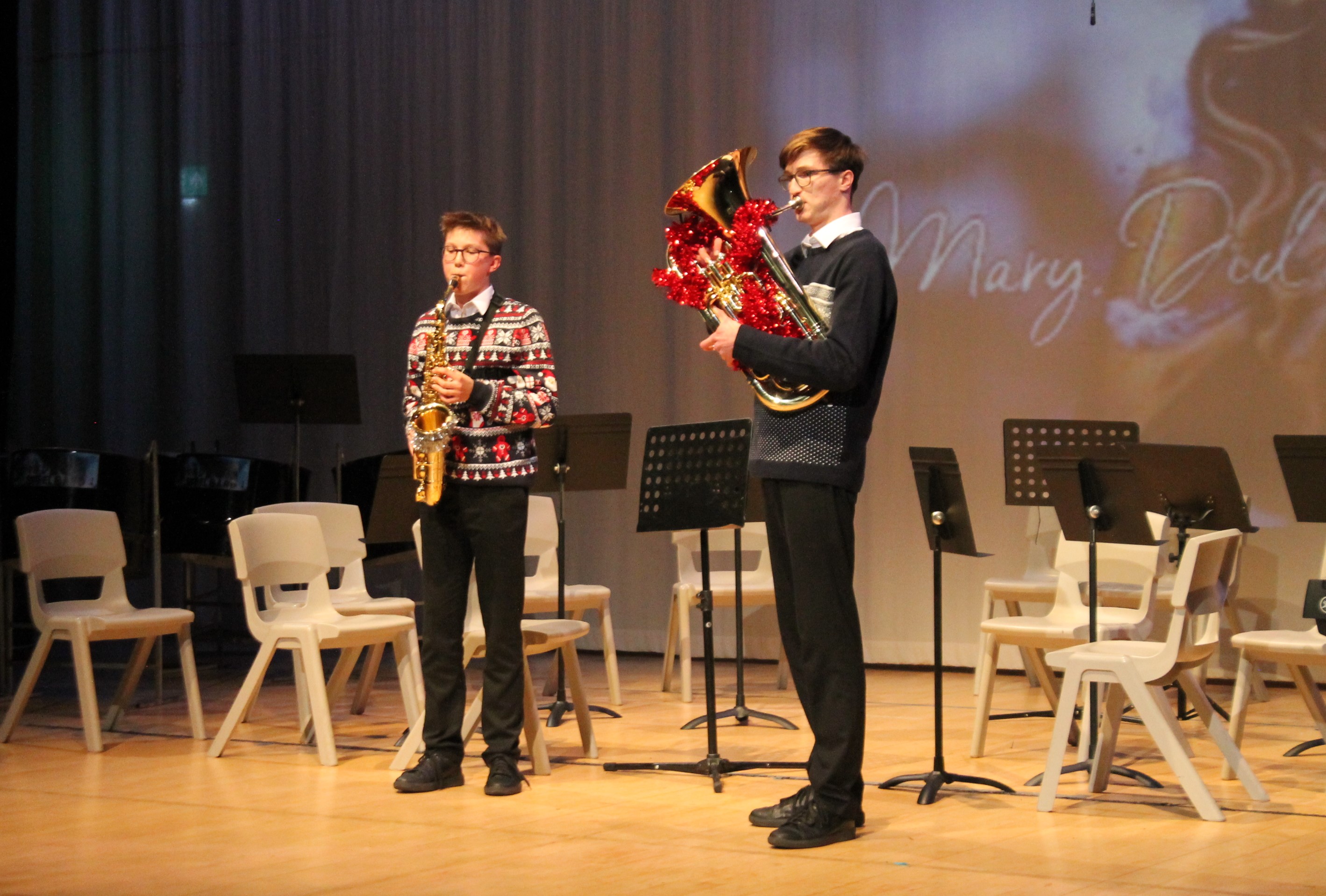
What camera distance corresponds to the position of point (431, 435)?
437 centimetres

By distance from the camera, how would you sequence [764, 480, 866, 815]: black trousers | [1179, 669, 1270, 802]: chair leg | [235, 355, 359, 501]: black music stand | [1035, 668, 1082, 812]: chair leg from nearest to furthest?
[764, 480, 866, 815]: black trousers
[1035, 668, 1082, 812]: chair leg
[1179, 669, 1270, 802]: chair leg
[235, 355, 359, 501]: black music stand

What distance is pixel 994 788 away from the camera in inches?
183

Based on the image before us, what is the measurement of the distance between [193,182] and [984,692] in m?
6.28

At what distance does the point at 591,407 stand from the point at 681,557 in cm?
177

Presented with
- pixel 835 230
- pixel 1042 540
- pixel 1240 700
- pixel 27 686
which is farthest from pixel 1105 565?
pixel 27 686

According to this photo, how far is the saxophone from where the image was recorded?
4.38 m

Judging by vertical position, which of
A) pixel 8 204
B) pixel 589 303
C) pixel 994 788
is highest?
pixel 8 204

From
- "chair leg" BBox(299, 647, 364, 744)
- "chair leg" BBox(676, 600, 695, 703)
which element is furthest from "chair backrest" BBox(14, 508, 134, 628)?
"chair leg" BBox(676, 600, 695, 703)

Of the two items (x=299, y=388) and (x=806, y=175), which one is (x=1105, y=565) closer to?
(x=806, y=175)

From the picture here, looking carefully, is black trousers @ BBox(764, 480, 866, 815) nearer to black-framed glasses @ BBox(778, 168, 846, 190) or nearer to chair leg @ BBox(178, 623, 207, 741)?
black-framed glasses @ BBox(778, 168, 846, 190)

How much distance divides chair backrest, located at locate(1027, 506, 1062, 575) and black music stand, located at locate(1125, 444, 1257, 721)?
1642 millimetres

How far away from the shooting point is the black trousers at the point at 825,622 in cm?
368

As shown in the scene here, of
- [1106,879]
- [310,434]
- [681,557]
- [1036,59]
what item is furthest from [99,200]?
[1106,879]

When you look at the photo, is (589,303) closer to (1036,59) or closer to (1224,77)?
(1036,59)
